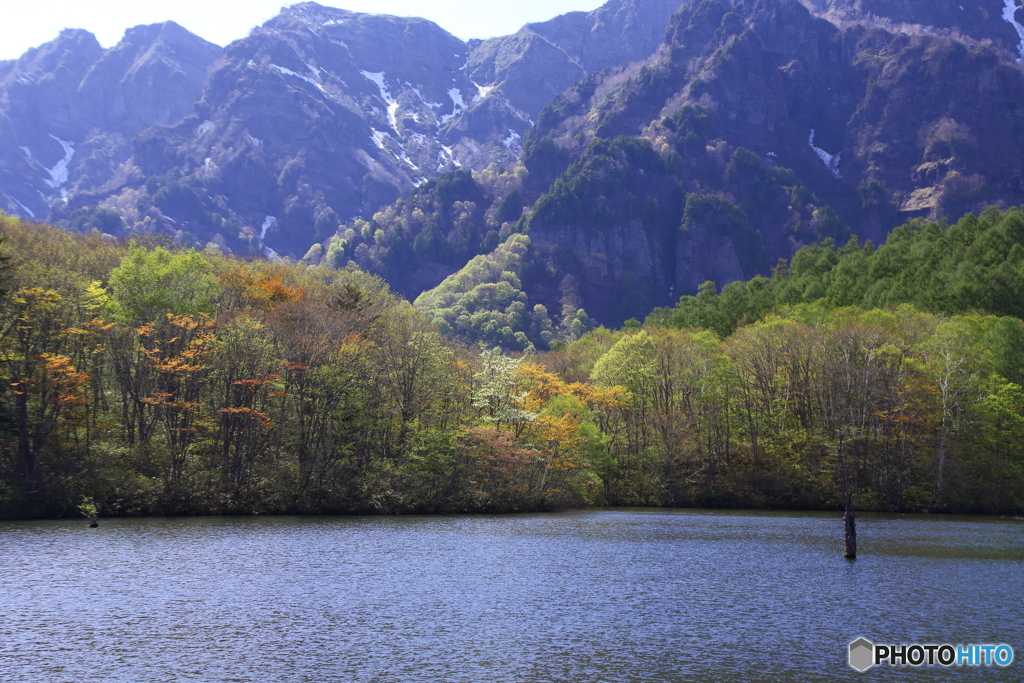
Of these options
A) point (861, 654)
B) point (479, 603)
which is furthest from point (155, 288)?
point (861, 654)

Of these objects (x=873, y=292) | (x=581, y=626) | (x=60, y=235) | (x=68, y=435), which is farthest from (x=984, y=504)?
(x=60, y=235)

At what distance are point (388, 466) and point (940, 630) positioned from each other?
1984 inches

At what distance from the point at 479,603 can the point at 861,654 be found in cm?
1689

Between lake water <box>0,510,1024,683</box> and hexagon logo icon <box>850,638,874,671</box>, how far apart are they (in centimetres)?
35

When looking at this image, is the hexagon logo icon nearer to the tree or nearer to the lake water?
the lake water

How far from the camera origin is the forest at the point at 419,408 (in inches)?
2751

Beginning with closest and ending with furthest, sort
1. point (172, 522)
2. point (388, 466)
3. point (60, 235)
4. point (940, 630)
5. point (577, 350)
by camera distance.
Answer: point (940, 630) < point (172, 522) < point (388, 466) < point (60, 235) < point (577, 350)

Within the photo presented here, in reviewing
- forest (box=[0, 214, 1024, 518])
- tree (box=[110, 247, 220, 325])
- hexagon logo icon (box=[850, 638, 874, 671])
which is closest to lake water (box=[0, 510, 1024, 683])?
hexagon logo icon (box=[850, 638, 874, 671])

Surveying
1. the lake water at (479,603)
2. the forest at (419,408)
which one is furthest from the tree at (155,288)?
the lake water at (479,603)

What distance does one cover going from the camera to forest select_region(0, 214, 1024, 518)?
69875mm

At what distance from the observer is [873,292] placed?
121562 millimetres

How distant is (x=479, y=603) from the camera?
1543 inches

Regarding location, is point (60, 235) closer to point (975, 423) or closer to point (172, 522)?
point (172, 522)

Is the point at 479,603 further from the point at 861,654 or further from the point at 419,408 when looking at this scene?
the point at 419,408
